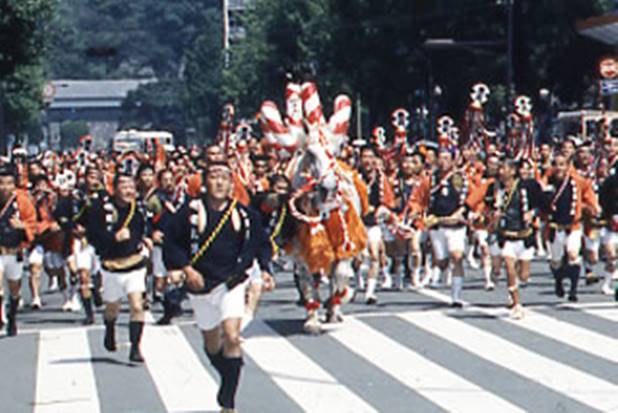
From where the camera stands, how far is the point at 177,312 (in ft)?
59.7

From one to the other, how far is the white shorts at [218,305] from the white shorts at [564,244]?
26.4ft

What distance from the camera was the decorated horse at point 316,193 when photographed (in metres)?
16.2

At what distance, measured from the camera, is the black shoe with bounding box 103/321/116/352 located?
A: 15.0 m

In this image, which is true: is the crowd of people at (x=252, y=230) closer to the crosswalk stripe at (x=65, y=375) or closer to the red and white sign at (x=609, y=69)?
the crosswalk stripe at (x=65, y=375)

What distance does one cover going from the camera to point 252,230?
11.6 m

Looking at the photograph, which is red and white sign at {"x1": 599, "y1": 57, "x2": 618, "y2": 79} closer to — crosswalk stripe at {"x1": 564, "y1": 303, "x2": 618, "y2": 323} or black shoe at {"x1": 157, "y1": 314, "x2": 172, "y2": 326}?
crosswalk stripe at {"x1": 564, "y1": 303, "x2": 618, "y2": 323}

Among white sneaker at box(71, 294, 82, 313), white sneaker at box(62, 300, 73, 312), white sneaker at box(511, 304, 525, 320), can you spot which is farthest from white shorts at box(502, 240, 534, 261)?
white sneaker at box(62, 300, 73, 312)

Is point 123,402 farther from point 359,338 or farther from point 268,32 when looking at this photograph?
point 268,32

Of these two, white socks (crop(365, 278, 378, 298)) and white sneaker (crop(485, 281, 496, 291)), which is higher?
white socks (crop(365, 278, 378, 298))

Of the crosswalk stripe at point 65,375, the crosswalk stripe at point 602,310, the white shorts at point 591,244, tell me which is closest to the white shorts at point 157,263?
the crosswalk stripe at point 65,375

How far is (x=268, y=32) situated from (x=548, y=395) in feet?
230

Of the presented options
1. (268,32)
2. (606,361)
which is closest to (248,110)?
(268,32)

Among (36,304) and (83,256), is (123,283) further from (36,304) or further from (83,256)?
(36,304)

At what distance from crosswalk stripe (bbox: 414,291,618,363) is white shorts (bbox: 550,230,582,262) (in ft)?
4.26
